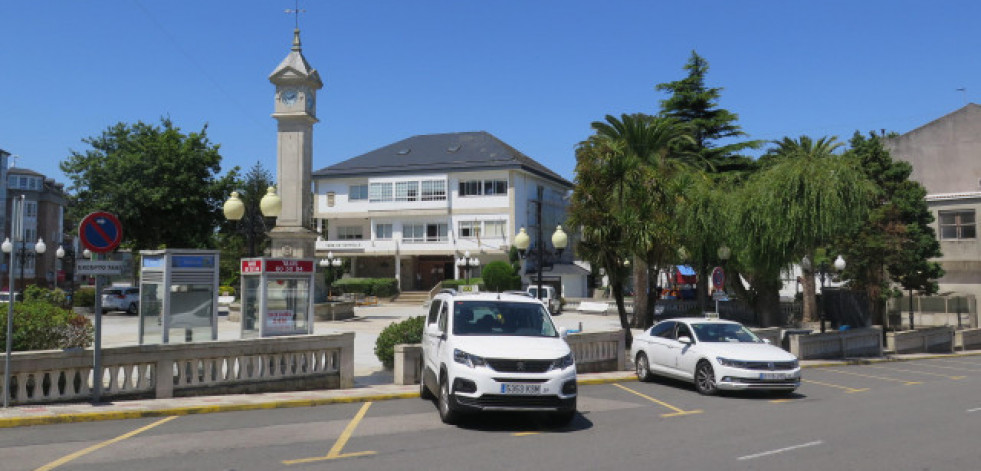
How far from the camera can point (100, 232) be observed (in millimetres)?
10289

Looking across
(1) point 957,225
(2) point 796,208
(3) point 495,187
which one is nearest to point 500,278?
(3) point 495,187

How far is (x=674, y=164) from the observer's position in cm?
3316

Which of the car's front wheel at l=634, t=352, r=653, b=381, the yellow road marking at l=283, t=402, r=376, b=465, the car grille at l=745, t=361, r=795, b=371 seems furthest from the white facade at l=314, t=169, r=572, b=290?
the yellow road marking at l=283, t=402, r=376, b=465

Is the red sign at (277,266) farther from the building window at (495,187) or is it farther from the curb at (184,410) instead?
the building window at (495,187)

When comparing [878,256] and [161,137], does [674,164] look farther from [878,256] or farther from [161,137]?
[161,137]

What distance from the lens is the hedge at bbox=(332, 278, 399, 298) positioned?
56.7 metres

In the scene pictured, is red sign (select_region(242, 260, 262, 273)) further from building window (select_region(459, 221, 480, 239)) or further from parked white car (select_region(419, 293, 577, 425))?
building window (select_region(459, 221, 480, 239))

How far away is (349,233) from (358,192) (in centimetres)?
397

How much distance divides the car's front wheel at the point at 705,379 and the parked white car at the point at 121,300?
103 feet

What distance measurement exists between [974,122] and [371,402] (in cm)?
4506

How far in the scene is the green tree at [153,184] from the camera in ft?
121

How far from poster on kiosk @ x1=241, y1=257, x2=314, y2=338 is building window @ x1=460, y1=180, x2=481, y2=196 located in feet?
140

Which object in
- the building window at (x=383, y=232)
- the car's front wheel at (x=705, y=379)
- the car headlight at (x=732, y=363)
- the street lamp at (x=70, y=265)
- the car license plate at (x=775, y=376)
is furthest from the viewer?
the building window at (x=383, y=232)

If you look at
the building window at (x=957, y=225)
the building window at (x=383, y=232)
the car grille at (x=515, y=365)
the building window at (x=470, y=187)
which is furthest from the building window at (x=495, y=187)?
the car grille at (x=515, y=365)
